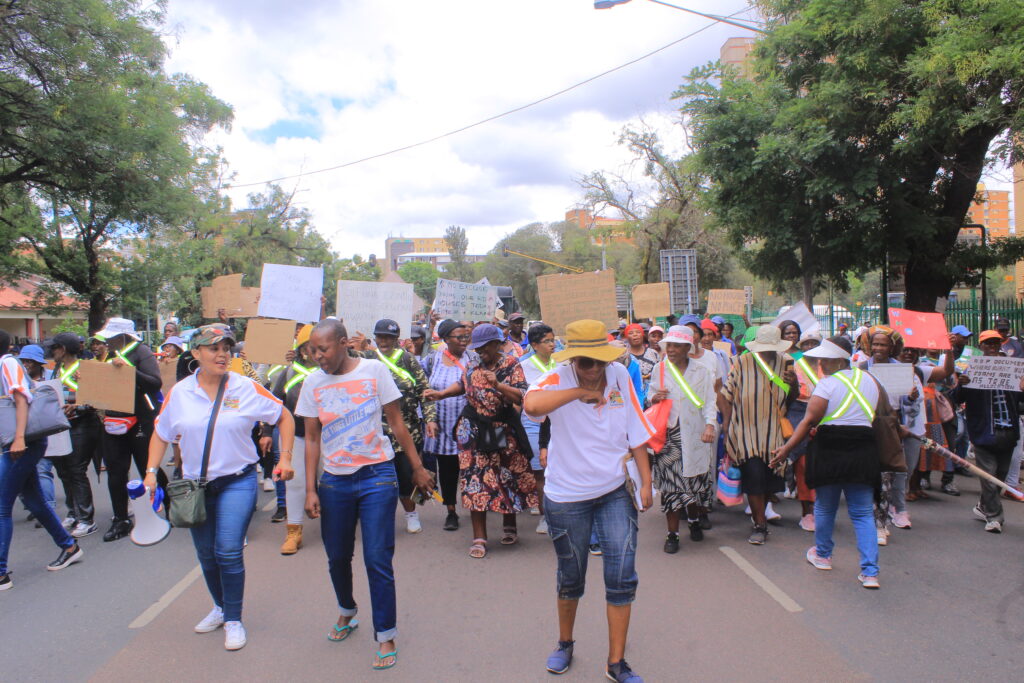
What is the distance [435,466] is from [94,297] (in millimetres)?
14612

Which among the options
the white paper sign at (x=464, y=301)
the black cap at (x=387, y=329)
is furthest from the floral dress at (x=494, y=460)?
the white paper sign at (x=464, y=301)

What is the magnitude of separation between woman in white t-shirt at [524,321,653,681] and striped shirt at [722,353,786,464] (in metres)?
2.64

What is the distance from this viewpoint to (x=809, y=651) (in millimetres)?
4105

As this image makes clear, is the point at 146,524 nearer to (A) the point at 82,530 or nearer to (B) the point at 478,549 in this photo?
(B) the point at 478,549

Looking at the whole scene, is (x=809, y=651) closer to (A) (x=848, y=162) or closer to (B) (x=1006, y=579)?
(B) (x=1006, y=579)

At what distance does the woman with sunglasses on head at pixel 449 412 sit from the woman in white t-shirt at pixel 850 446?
2.98m

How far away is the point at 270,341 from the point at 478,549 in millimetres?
2877

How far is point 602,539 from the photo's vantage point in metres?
3.74

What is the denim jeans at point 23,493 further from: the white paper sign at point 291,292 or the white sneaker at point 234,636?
the white paper sign at point 291,292

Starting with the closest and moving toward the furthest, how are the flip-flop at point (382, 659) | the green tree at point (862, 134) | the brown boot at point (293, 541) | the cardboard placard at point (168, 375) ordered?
1. the flip-flop at point (382, 659)
2. the brown boot at point (293, 541)
3. the cardboard placard at point (168, 375)
4. the green tree at point (862, 134)

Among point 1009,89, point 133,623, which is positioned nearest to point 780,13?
point 1009,89

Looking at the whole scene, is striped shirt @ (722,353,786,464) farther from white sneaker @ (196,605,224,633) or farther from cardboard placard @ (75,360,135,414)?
cardboard placard @ (75,360,135,414)

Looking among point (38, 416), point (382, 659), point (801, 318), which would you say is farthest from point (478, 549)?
point (801, 318)

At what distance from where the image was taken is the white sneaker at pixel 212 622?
4.57m
